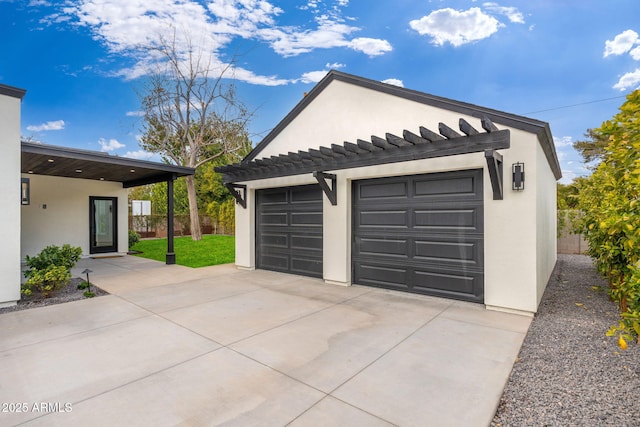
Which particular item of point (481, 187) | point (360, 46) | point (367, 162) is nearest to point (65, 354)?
point (367, 162)

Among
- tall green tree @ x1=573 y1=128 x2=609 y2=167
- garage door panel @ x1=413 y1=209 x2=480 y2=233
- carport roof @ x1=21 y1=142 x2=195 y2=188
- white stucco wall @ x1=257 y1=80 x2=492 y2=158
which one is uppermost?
tall green tree @ x1=573 y1=128 x2=609 y2=167

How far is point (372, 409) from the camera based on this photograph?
2305 mm

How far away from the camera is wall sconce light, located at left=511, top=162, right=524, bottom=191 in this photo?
4.48 meters

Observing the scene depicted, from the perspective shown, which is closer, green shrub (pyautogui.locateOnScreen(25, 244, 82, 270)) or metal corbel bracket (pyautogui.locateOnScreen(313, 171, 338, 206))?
green shrub (pyautogui.locateOnScreen(25, 244, 82, 270))

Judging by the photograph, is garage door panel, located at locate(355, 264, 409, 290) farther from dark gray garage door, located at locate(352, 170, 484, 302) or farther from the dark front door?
the dark front door

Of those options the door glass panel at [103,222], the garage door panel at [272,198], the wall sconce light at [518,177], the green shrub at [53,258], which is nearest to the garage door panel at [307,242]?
the garage door panel at [272,198]

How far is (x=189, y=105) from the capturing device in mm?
16453

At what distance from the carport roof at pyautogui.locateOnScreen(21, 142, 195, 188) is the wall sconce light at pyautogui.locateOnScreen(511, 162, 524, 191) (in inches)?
334

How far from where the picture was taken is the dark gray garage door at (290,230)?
7137 mm

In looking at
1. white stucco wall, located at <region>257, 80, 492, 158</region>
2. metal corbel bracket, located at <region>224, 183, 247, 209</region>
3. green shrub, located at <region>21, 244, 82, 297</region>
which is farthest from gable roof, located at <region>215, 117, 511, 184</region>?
green shrub, located at <region>21, 244, 82, 297</region>

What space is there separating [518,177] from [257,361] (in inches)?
169

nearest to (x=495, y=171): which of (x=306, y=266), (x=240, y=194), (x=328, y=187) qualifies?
(x=328, y=187)

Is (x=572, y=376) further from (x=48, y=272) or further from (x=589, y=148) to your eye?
(x=589, y=148)

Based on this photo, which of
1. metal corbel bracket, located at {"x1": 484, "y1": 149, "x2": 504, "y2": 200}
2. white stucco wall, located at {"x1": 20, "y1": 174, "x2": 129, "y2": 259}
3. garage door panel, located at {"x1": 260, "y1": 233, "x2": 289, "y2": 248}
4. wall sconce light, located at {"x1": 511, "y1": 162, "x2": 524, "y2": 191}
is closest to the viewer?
metal corbel bracket, located at {"x1": 484, "y1": 149, "x2": 504, "y2": 200}
